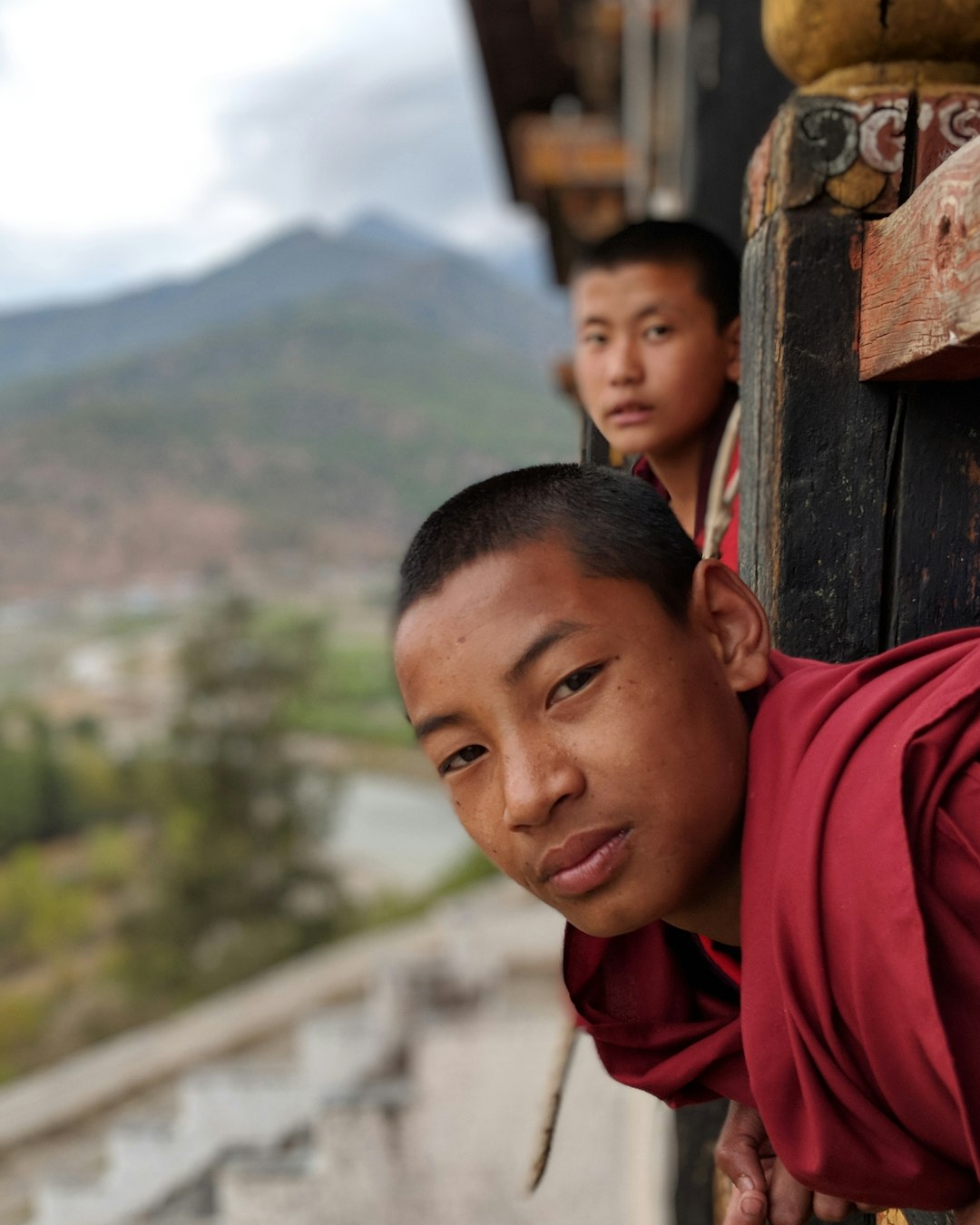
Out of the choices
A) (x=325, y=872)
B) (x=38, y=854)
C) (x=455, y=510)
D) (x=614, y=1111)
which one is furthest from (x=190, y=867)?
(x=455, y=510)

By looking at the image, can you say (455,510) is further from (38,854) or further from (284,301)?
(284,301)

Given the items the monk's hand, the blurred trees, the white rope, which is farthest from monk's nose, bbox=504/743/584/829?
the blurred trees

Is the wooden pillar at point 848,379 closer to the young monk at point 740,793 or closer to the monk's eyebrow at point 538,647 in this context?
the young monk at point 740,793

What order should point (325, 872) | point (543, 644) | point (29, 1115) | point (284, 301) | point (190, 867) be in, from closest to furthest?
1. point (543, 644)
2. point (29, 1115)
3. point (190, 867)
4. point (325, 872)
5. point (284, 301)

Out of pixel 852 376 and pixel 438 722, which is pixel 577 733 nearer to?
pixel 438 722

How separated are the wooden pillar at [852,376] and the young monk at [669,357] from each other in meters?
0.34

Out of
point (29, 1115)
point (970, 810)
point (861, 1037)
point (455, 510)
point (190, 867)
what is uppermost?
point (455, 510)

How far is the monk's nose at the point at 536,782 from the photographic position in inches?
33.1

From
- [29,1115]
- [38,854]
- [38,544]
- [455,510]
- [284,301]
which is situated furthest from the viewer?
[284,301]

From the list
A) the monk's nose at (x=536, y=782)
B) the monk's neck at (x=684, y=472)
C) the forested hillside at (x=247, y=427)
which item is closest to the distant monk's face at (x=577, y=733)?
the monk's nose at (x=536, y=782)

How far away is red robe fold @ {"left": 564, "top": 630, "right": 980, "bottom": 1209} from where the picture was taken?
0.74 metres

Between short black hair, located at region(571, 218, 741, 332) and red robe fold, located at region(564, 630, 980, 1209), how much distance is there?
2.57 feet

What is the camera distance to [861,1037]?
0.76 meters

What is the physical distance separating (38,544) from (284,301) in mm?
17146
